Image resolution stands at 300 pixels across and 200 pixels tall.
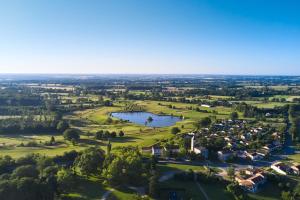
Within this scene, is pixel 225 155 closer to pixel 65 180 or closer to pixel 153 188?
pixel 153 188

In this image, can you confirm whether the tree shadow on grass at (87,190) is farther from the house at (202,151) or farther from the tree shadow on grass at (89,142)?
the tree shadow on grass at (89,142)

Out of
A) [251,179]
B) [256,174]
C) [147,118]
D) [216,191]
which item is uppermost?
[251,179]

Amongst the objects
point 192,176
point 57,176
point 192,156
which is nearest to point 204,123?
point 192,156

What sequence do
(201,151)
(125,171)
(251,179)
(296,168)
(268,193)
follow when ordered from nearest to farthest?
(125,171) < (268,193) < (251,179) < (296,168) < (201,151)

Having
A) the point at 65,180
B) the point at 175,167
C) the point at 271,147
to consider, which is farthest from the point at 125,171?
the point at 271,147

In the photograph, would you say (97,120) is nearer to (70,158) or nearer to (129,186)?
(70,158)

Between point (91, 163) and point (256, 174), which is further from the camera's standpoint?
point (256, 174)
